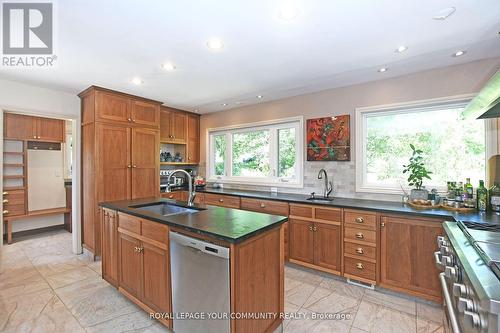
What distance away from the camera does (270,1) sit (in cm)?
155

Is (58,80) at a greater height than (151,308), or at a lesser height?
greater

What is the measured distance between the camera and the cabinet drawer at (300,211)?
293 centimetres

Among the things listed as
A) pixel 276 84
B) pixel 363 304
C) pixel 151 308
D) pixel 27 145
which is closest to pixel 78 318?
pixel 151 308

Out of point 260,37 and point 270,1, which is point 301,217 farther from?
point 270,1

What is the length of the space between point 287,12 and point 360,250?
245 centimetres

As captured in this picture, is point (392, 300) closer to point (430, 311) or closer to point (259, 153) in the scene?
point (430, 311)

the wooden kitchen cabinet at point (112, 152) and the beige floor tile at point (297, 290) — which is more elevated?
the wooden kitchen cabinet at point (112, 152)

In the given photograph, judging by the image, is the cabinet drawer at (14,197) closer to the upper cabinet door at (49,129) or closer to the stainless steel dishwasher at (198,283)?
the upper cabinet door at (49,129)

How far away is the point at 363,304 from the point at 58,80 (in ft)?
14.8

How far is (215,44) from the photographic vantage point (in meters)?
2.11

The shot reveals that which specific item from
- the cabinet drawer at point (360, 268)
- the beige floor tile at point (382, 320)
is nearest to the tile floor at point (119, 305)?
the beige floor tile at point (382, 320)

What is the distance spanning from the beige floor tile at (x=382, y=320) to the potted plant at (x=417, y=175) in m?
1.24

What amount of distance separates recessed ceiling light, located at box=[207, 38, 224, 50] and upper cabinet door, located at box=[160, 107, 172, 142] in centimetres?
266

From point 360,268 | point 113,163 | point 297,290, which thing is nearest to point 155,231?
point 297,290
